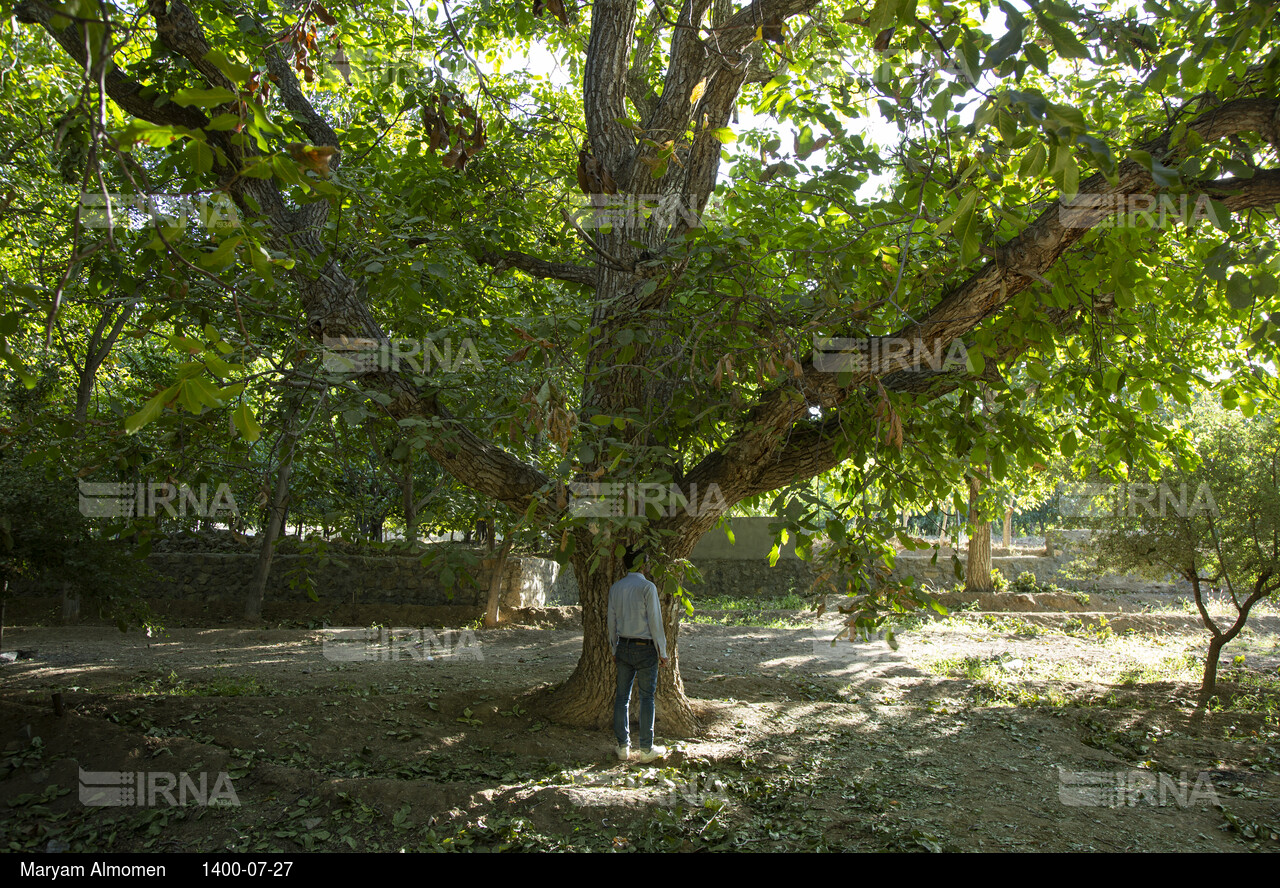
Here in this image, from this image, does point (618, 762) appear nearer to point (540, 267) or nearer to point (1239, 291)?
point (540, 267)

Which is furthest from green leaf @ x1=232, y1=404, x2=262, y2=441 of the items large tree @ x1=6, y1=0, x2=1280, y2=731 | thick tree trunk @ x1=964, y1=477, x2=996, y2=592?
thick tree trunk @ x1=964, y1=477, x2=996, y2=592

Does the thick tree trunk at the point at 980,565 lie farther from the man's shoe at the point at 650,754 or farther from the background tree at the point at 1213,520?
the man's shoe at the point at 650,754

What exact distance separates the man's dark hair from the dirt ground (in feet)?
4.07

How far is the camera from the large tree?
10.7ft

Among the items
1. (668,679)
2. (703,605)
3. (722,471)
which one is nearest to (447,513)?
(668,679)

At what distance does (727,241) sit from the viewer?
3.70 m

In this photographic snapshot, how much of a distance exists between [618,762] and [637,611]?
3.17 ft

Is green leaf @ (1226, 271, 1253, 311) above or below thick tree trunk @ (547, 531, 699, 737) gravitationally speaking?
above

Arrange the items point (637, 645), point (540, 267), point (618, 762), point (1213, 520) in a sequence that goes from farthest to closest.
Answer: point (1213, 520) < point (540, 267) < point (637, 645) < point (618, 762)

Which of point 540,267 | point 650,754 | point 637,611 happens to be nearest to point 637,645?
point 637,611

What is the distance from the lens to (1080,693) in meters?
7.66

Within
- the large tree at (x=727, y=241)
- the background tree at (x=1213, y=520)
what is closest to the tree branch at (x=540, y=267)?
the large tree at (x=727, y=241)

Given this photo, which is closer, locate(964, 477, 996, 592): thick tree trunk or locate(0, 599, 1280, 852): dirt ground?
locate(0, 599, 1280, 852): dirt ground

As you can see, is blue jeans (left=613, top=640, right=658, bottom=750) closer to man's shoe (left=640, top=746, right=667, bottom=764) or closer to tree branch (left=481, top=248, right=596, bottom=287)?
man's shoe (left=640, top=746, right=667, bottom=764)
